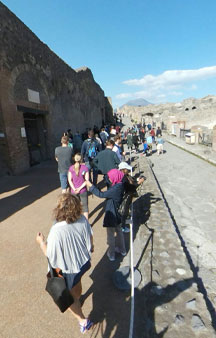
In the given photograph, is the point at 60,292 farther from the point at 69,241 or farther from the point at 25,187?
the point at 25,187

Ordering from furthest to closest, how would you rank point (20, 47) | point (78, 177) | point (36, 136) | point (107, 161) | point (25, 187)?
1. point (36, 136)
2. point (20, 47)
3. point (25, 187)
4. point (107, 161)
5. point (78, 177)

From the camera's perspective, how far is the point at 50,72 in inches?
513

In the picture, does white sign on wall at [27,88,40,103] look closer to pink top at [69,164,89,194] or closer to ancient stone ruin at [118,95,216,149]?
pink top at [69,164,89,194]

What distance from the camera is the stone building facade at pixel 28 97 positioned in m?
8.81

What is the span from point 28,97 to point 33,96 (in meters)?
0.55

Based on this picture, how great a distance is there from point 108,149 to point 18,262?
3.07m

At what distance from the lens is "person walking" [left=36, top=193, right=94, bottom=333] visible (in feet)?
6.62

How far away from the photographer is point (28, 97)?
34.0ft

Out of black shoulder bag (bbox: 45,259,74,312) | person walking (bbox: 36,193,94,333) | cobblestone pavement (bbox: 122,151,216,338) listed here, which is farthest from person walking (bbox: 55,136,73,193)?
black shoulder bag (bbox: 45,259,74,312)

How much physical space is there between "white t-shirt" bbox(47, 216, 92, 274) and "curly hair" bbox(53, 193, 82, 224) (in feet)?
0.17

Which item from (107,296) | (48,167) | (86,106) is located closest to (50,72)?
(48,167)

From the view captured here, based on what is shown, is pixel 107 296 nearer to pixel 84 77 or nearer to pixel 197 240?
pixel 197 240

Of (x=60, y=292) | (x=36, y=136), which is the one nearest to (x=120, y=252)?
(x=60, y=292)

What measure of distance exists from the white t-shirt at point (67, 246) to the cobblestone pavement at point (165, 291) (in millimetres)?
1037
